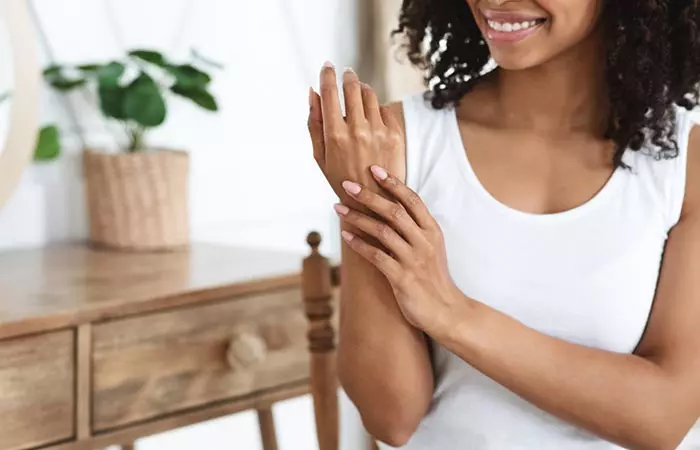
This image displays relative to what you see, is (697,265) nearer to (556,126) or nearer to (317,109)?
(556,126)

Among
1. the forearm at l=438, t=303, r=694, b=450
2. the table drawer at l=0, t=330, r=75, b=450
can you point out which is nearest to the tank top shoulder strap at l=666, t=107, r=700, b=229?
the forearm at l=438, t=303, r=694, b=450

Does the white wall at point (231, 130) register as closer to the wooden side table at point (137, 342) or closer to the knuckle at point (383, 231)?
the wooden side table at point (137, 342)

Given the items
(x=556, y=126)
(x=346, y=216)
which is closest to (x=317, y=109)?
(x=346, y=216)

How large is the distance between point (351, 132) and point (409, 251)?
115 mm

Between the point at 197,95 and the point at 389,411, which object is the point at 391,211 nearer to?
the point at 389,411

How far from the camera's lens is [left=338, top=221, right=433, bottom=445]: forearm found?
3.09 ft

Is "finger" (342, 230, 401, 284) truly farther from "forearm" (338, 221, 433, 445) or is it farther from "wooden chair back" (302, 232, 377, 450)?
"wooden chair back" (302, 232, 377, 450)

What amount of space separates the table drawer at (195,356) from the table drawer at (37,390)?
0.03 meters

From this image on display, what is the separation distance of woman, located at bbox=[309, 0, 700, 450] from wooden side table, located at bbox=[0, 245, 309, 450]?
263mm

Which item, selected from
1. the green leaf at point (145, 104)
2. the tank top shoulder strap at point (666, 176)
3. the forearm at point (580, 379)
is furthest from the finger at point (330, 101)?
the green leaf at point (145, 104)

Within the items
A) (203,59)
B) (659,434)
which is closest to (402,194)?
(659,434)

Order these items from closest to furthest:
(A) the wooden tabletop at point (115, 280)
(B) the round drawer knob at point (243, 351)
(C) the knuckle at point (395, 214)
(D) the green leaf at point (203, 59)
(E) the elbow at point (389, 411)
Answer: (C) the knuckle at point (395, 214), (E) the elbow at point (389, 411), (A) the wooden tabletop at point (115, 280), (B) the round drawer knob at point (243, 351), (D) the green leaf at point (203, 59)

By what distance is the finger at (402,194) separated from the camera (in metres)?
0.86

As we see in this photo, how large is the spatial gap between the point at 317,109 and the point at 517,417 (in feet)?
1.19
